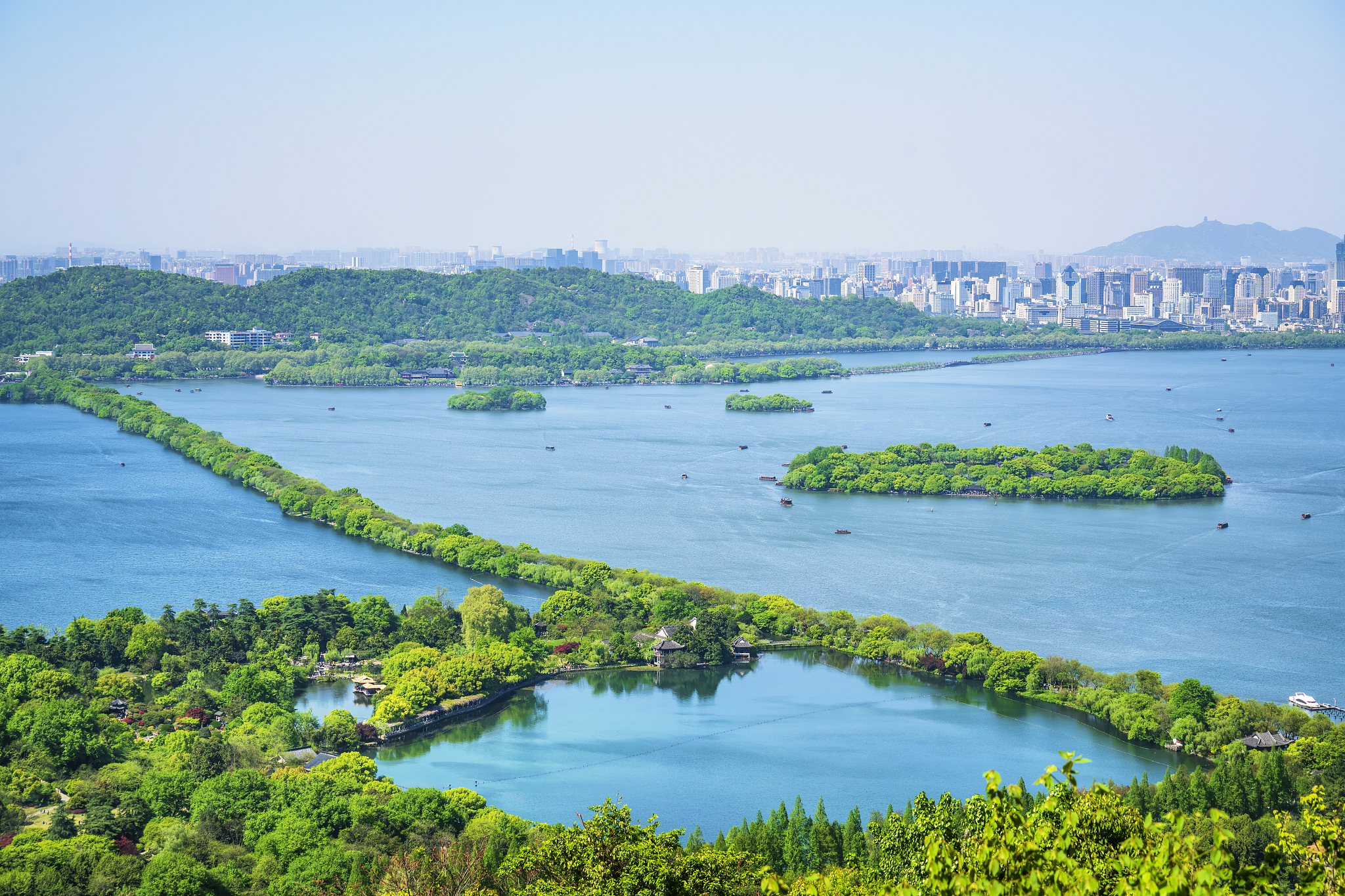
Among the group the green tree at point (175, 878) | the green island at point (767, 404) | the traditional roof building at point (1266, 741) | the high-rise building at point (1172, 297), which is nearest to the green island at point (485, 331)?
the green island at point (767, 404)

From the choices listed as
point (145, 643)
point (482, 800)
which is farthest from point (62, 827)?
point (145, 643)

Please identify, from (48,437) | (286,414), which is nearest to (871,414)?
(286,414)

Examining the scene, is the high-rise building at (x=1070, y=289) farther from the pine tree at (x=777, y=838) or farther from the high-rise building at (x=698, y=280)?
the pine tree at (x=777, y=838)

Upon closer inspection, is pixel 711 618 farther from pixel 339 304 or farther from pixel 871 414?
pixel 339 304

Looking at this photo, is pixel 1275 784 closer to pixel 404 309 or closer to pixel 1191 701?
pixel 1191 701

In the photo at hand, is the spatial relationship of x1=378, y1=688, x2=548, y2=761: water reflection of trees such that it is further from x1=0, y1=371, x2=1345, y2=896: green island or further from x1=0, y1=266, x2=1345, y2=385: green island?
x1=0, y1=266, x2=1345, y2=385: green island

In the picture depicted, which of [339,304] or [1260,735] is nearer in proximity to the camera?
[1260,735]

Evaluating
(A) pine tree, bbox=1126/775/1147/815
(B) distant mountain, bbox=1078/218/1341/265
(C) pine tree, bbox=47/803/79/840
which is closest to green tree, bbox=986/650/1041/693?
(A) pine tree, bbox=1126/775/1147/815
